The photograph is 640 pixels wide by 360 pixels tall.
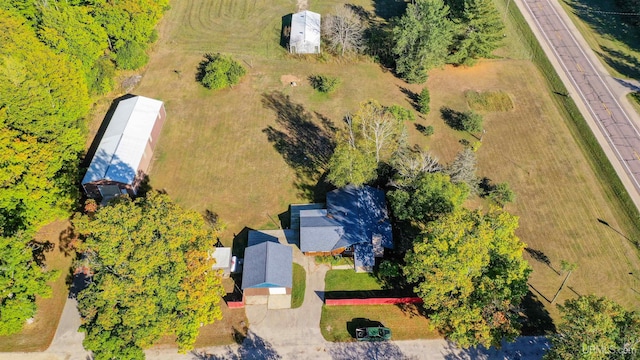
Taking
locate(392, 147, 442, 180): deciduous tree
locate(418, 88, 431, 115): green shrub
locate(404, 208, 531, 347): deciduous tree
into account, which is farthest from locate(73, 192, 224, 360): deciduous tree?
locate(418, 88, 431, 115): green shrub

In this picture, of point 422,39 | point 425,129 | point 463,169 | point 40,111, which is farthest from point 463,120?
point 40,111

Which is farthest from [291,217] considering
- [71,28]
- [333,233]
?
[71,28]

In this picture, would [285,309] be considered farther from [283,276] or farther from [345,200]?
[345,200]

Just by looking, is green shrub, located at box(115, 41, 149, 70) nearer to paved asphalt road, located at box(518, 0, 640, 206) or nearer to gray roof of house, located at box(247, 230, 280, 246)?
gray roof of house, located at box(247, 230, 280, 246)

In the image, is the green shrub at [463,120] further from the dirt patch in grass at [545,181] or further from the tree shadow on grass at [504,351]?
the tree shadow on grass at [504,351]

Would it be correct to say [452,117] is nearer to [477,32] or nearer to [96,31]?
[477,32]

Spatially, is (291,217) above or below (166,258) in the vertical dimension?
below
